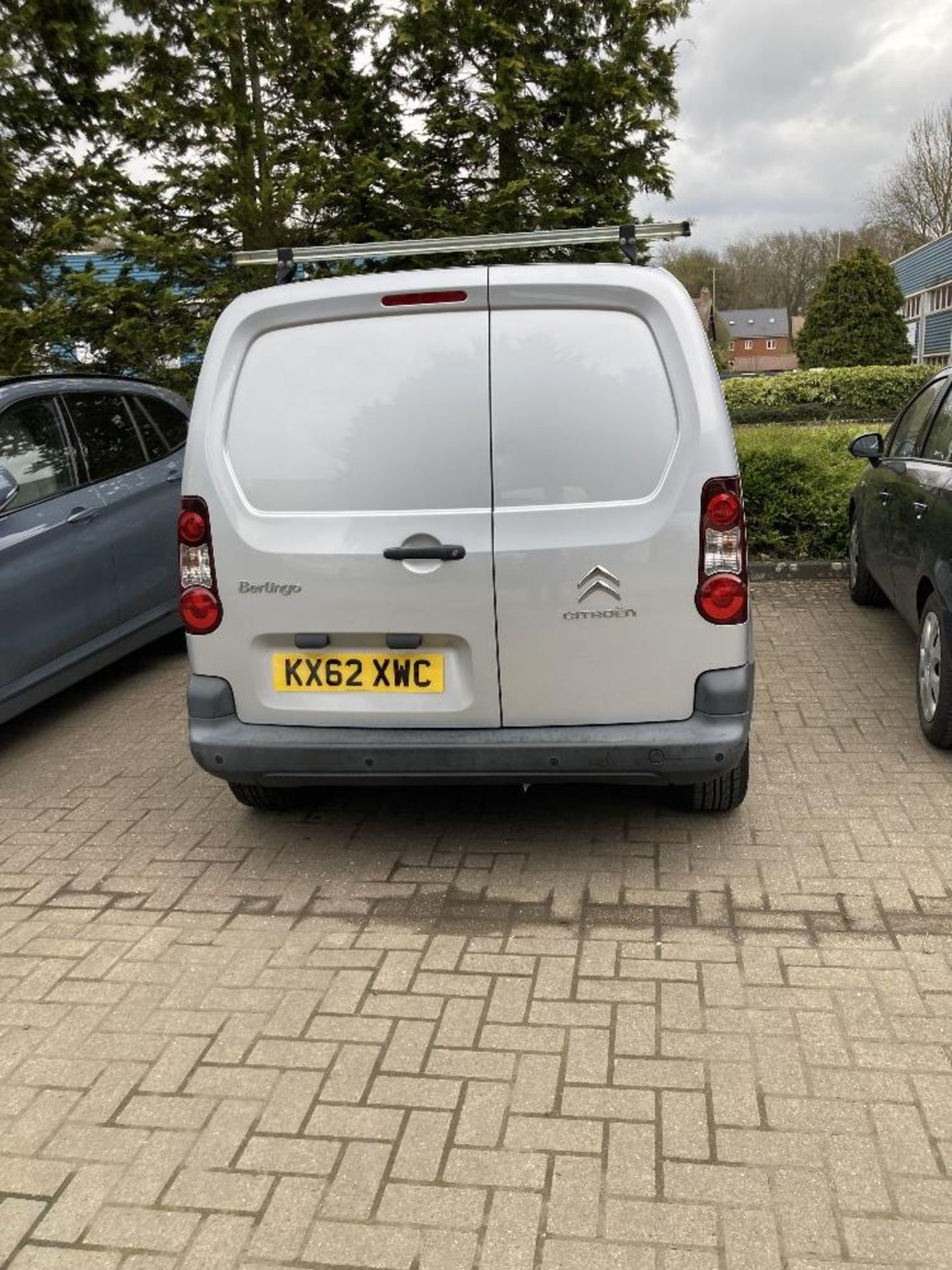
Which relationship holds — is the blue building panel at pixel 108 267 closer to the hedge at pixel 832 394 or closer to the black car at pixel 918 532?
the black car at pixel 918 532

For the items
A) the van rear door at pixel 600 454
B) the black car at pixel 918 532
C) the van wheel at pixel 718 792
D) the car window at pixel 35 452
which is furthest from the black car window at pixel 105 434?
the black car at pixel 918 532

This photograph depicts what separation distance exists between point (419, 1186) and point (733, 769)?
1940mm

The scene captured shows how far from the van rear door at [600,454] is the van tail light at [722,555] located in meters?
0.03

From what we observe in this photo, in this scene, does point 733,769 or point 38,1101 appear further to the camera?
point 733,769

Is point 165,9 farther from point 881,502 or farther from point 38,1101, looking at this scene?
point 38,1101

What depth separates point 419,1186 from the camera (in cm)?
225

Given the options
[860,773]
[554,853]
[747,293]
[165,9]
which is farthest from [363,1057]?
[747,293]

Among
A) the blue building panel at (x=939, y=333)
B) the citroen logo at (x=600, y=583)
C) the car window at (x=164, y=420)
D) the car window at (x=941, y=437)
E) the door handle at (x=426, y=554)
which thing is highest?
the blue building panel at (x=939, y=333)

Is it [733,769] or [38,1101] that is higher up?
[733,769]

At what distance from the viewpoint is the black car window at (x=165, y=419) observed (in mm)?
6574

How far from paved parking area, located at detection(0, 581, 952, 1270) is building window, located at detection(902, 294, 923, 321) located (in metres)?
41.6

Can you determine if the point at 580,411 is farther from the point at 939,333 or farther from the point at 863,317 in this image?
the point at 939,333

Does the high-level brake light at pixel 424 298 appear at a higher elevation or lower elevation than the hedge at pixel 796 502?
higher

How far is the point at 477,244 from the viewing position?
12.1ft
